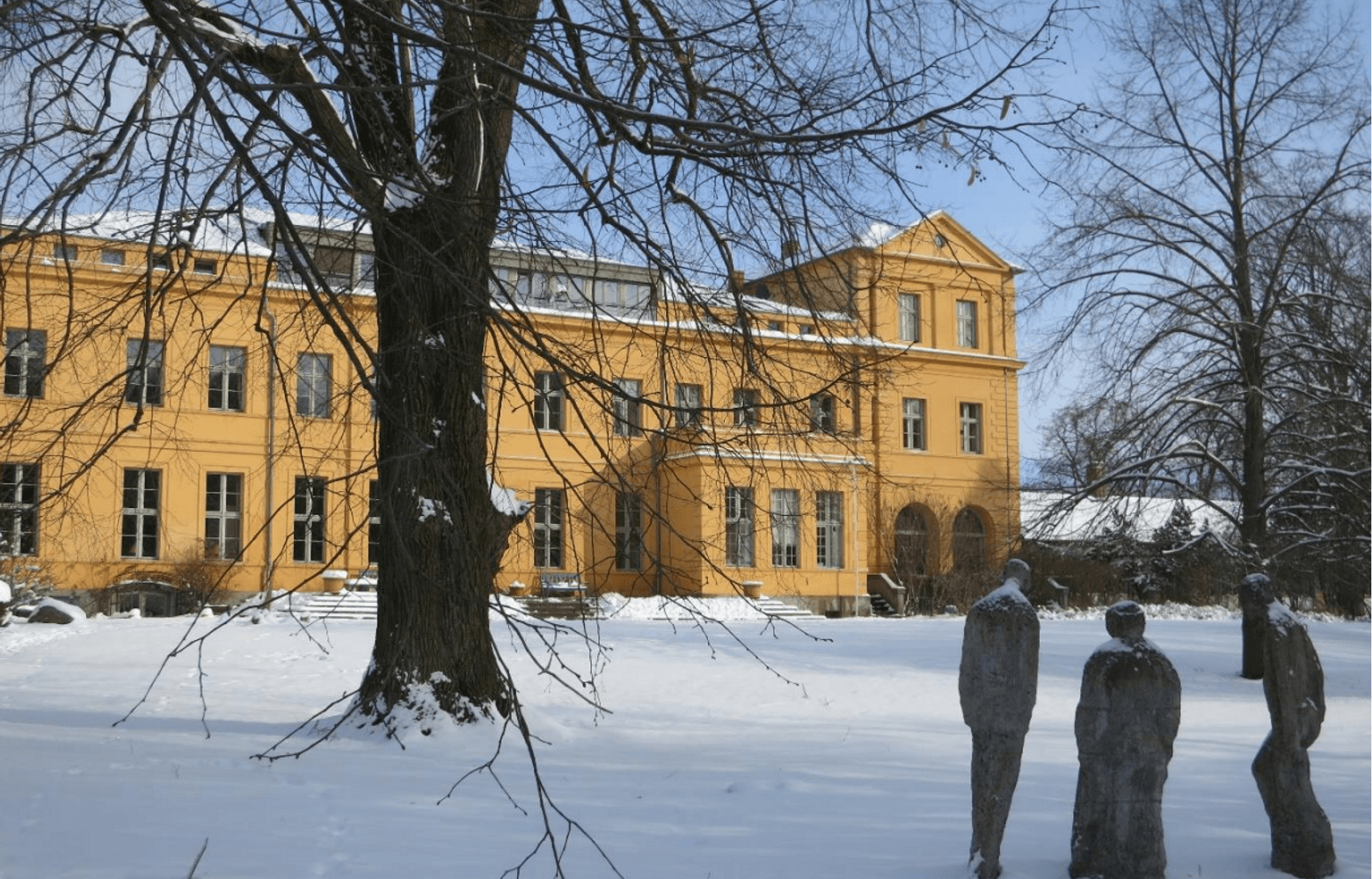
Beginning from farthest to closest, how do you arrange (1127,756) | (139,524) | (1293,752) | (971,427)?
(971,427), (139,524), (1293,752), (1127,756)

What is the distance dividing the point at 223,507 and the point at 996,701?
3037 centimetres

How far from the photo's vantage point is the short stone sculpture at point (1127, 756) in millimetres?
6535

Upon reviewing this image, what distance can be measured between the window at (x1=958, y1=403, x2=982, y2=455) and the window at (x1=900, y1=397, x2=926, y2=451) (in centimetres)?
159

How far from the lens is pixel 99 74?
7469 millimetres

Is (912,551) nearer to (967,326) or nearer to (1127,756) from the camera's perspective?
(967,326)

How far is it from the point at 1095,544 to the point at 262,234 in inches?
631

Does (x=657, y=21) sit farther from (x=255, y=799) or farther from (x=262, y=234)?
(x=255, y=799)

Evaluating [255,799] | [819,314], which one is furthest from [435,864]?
[819,314]

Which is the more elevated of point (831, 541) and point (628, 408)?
point (628, 408)

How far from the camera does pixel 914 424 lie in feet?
141

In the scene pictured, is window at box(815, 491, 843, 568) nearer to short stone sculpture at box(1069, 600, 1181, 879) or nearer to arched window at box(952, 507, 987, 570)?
arched window at box(952, 507, 987, 570)

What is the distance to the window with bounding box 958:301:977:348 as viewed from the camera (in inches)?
1741

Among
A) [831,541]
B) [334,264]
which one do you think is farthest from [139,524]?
[334,264]

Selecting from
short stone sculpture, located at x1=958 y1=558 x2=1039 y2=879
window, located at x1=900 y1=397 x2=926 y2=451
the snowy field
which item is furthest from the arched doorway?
short stone sculpture, located at x1=958 y1=558 x2=1039 y2=879
